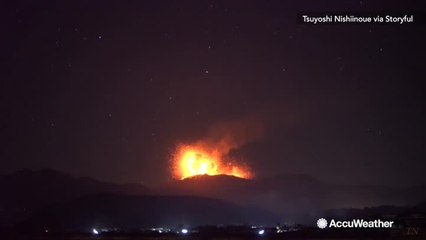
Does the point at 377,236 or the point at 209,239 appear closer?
the point at 377,236

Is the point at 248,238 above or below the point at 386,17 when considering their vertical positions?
below

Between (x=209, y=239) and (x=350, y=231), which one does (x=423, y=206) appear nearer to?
(x=350, y=231)

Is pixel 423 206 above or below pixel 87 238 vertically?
above

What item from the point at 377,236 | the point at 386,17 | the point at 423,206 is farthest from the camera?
the point at 423,206

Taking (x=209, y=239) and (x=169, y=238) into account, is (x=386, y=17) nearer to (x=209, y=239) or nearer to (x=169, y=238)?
(x=209, y=239)

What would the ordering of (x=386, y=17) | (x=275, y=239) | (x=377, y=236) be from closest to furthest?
1. (x=386, y=17)
2. (x=377, y=236)
3. (x=275, y=239)

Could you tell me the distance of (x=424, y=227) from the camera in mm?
96062

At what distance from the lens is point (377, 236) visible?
299ft

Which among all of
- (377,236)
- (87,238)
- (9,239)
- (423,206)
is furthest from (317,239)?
(423,206)

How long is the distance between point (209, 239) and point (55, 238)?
2757 centimetres

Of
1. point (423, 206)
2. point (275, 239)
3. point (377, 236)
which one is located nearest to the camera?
point (377, 236)

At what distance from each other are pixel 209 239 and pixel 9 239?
3409 centimetres

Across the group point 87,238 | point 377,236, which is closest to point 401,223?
point 377,236

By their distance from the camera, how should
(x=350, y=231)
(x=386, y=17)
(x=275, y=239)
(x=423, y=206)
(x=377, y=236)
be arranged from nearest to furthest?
(x=386, y=17)
(x=377, y=236)
(x=350, y=231)
(x=275, y=239)
(x=423, y=206)
